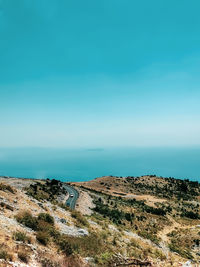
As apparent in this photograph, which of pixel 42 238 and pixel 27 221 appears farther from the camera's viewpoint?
pixel 27 221

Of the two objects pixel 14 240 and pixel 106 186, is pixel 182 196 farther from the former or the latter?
pixel 14 240

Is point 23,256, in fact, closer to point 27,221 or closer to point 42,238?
point 42,238

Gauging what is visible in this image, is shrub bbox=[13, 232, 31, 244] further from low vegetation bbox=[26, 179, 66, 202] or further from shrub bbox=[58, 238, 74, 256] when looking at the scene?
low vegetation bbox=[26, 179, 66, 202]

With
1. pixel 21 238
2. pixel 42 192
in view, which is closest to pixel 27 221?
pixel 21 238

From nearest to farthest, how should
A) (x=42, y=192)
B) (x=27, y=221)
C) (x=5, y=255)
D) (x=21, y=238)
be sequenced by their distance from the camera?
(x=5, y=255) → (x=21, y=238) → (x=27, y=221) → (x=42, y=192)

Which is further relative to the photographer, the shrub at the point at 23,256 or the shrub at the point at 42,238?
the shrub at the point at 42,238

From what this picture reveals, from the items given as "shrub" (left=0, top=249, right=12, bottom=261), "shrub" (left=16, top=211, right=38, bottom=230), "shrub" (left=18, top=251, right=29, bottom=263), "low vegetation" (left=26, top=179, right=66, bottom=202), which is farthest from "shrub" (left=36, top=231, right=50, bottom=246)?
"low vegetation" (left=26, top=179, right=66, bottom=202)

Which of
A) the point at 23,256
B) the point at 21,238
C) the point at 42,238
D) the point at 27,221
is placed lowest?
the point at 42,238

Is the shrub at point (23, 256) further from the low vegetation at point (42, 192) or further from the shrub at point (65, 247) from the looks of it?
the low vegetation at point (42, 192)

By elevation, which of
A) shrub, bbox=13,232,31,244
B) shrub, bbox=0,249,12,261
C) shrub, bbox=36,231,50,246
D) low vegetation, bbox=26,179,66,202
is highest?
shrub, bbox=0,249,12,261

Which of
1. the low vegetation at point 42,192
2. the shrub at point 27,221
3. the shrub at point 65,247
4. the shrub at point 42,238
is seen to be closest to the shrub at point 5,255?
the shrub at point 42,238

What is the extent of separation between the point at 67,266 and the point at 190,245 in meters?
28.0

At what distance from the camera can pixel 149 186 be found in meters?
95.4

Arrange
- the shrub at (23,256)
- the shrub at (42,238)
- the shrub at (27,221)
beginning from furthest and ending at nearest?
the shrub at (27,221) → the shrub at (42,238) → the shrub at (23,256)
